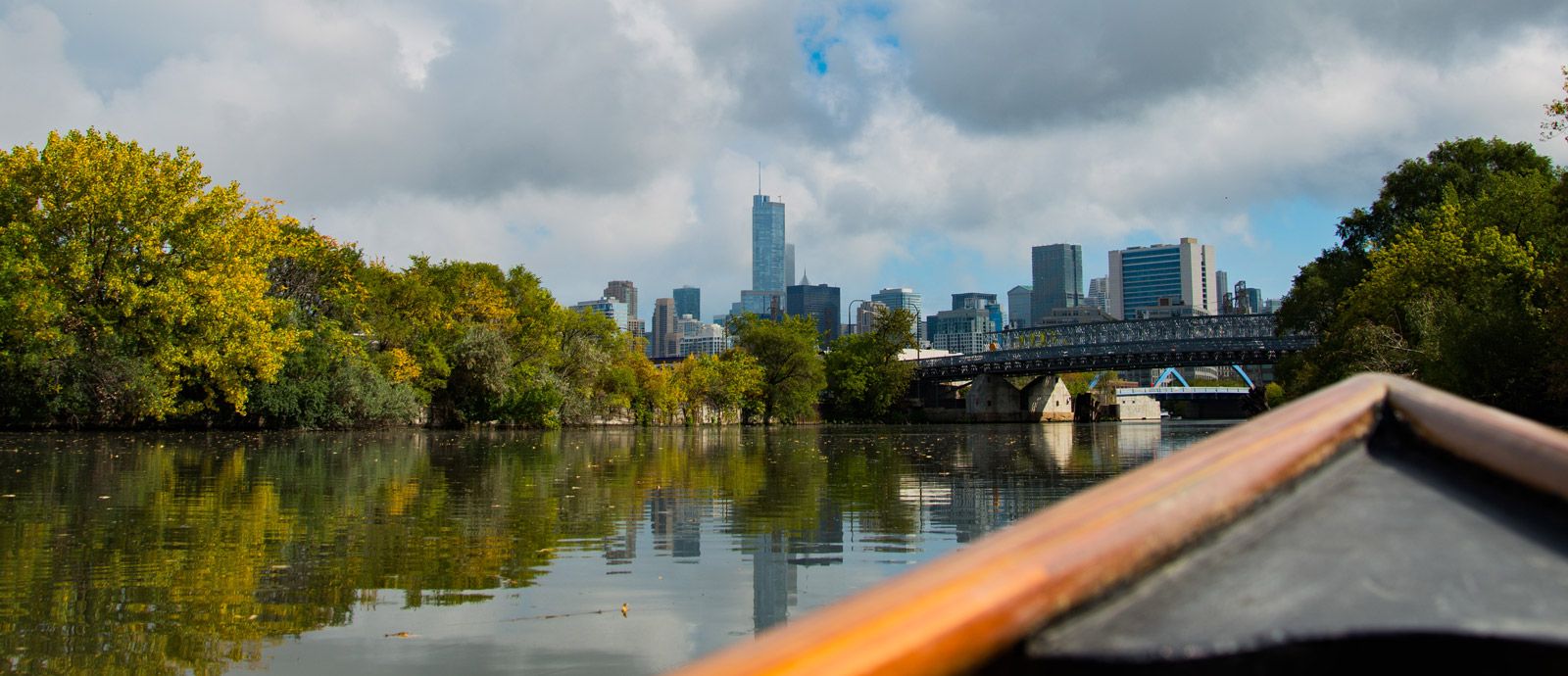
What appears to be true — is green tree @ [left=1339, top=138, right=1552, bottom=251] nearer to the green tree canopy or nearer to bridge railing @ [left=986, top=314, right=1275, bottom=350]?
the green tree canopy

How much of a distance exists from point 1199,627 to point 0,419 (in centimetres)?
4286

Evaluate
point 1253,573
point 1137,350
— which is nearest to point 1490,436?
point 1253,573

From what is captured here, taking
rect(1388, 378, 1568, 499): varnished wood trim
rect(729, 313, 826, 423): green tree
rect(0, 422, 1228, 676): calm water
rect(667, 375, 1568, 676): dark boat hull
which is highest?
rect(729, 313, 826, 423): green tree

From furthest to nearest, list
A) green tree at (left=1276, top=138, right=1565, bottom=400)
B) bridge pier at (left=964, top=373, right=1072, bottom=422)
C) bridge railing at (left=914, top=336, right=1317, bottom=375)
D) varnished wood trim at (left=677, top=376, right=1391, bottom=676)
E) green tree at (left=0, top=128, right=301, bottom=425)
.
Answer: bridge pier at (left=964, top=373, right=1072, bottom=422), bridge railing at (left=914, top=336, right=1317, bottom=375), green tree at (left=0, top=128, right=301, bottom=425), green tree at (left=1276, top=138, right=1565, bottom=400), varnished wood trim at (left=677, top=376, right=1391, bottom=676)

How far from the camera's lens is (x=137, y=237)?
3169cm

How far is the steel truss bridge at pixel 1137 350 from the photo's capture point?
235ft

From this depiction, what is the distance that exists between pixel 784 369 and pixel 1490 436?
2855 inches

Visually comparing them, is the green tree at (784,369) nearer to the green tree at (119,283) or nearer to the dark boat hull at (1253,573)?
the green tree at (119,283)

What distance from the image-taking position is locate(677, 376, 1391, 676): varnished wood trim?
1006 mm

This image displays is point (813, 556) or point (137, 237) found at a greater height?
point (137, 237)

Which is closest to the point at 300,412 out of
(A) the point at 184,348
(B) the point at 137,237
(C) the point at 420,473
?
(A) the point at 184,348

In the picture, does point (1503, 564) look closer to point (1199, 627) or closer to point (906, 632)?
point (1199, 627)

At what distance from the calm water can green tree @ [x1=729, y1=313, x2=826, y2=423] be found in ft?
185

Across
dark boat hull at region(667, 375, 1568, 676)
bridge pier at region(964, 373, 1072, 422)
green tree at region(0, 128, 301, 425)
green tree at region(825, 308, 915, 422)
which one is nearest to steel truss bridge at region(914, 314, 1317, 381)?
bridge pier at region(964, 373, 1072, 422)
